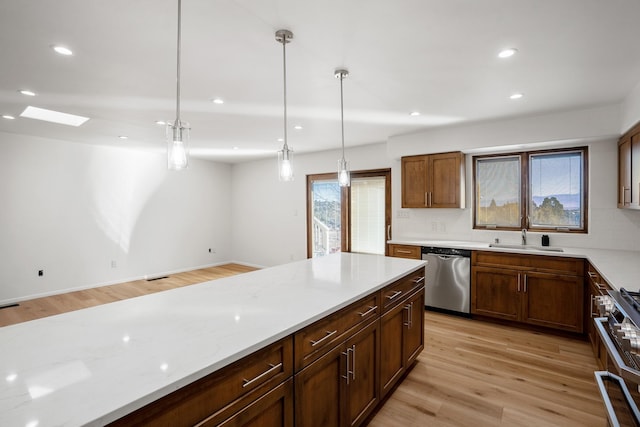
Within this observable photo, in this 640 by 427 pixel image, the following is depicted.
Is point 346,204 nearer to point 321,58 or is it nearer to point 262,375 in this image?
point 321,58

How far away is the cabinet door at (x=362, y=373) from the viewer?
5.81 feet

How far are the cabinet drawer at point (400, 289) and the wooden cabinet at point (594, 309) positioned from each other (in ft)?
4.29

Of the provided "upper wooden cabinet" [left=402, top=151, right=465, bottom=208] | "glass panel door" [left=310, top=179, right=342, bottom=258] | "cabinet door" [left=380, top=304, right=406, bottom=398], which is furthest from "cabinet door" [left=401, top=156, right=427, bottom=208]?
"cabinet door" [left=380, top=304, right=406, bottom=398]

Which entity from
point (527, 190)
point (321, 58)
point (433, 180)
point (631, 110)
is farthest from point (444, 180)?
point (321, 58)

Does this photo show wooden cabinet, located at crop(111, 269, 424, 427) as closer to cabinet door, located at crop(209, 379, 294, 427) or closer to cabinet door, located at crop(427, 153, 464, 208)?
cabinet door, located at crop(209, 379, 294, 427)

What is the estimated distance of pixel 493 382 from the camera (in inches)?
99.5

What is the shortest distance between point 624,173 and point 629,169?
204mm

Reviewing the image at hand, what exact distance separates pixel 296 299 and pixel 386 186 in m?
3.82

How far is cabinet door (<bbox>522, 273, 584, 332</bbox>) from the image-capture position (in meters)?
3.28

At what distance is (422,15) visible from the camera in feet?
5.88

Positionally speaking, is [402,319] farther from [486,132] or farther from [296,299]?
[486,132]

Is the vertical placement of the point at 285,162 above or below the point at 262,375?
above

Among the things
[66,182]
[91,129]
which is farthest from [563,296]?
[66,182]

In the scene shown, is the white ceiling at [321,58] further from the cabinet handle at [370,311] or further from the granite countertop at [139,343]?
the cabinet handle at [370,311]
